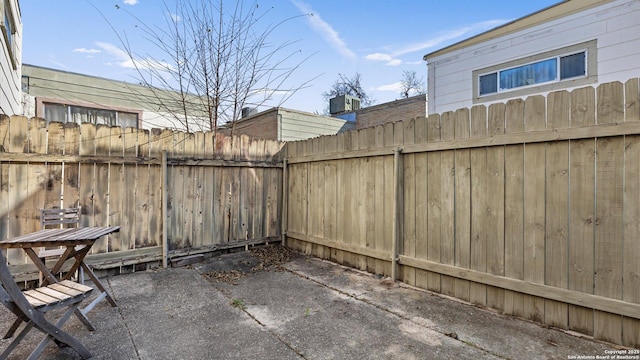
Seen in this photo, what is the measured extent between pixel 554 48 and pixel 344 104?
752 centimetres

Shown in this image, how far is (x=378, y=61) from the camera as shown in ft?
39.3

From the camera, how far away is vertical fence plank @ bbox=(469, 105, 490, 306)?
3.00 metres

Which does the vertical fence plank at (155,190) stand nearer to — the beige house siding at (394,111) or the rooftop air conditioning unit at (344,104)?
the beige house siding at (394,111)

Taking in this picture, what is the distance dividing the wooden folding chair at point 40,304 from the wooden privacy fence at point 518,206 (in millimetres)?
3059

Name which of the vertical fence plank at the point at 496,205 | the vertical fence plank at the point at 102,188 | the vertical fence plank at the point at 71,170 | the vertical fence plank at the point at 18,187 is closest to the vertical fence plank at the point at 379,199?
the vertical fence plank at the point at 496,205

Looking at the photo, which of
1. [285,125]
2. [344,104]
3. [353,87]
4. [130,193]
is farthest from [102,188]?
[353,87]

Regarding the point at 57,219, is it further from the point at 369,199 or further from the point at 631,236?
the point at 631,236

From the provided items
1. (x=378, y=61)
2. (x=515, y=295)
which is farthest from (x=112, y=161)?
(x=378, y=61)

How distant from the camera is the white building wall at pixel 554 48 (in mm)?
4312

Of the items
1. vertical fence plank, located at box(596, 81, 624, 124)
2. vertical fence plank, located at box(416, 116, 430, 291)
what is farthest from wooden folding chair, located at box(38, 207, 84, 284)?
vertical fence plank, located at box(596, 81, 624, 124)

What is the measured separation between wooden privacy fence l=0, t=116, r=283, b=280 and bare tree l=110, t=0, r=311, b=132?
37.3 inches

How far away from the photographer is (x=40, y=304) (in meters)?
1.88

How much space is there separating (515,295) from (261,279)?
9.11 ft

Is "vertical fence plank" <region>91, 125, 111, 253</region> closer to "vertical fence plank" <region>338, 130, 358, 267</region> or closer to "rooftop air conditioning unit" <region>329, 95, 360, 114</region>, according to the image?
"vertical fence plank" <region>338, 130, 358, 267</region>
